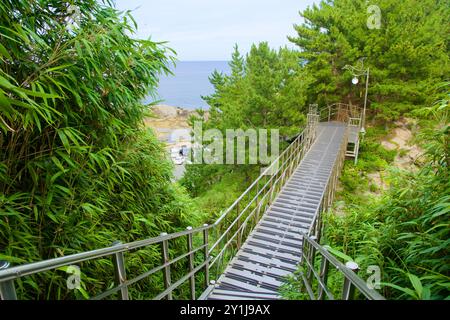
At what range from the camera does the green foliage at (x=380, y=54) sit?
10.8 metres

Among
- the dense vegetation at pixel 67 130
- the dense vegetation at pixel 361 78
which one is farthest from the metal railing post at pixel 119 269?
the dense vegetation at pixel 361 78


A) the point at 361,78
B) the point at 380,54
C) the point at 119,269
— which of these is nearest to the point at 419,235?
the point at 119,269

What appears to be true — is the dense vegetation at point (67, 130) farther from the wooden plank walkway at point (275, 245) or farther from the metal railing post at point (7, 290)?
the wooden plank walkway at point (275, 245)

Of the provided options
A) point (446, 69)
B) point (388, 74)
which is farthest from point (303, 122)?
point (446, 69)

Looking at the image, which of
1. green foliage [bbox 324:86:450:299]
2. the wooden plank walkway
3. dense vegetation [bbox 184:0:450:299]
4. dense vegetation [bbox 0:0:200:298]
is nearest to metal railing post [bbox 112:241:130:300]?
dense vegetation [bbox 0:0:200:298]

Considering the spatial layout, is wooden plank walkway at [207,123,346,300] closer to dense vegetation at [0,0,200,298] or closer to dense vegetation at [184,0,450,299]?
dense vegetation at [0,0,200,298]

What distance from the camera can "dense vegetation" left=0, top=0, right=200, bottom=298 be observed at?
1637mm

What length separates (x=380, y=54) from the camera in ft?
37.1

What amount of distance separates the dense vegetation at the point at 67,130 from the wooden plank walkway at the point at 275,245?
129 centimetres

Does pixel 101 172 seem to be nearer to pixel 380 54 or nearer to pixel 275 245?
pixel 275 245

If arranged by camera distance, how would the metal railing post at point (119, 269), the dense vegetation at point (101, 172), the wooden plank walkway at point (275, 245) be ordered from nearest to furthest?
the metal railing post at point (119, 269) < the dense vegetation at point (101, 172) < the wooden plank walkway at point (275, 245)

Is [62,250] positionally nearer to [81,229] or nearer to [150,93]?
[81,229]

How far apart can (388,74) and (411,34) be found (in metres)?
1.76

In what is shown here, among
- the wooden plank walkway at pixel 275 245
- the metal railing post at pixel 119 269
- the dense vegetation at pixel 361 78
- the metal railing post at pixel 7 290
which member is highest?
the dense vegetation at pixel 361 78
